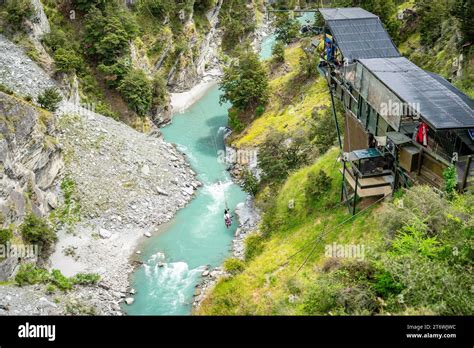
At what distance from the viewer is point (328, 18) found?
25.7m

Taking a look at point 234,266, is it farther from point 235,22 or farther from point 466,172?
point 235,22

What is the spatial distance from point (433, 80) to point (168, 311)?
1877 centimetres

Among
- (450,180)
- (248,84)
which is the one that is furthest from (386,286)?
(248,84)

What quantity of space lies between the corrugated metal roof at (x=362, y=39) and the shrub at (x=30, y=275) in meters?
19.9

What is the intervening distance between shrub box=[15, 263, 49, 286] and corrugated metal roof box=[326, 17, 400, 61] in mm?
19934

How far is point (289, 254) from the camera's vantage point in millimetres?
26078

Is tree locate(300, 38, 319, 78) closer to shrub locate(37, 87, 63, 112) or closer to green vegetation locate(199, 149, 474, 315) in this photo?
green vegetation locate(199, 149, 474, 315)

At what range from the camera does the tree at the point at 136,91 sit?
47.7 m

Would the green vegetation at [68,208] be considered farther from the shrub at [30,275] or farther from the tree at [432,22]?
the tree at [432,22]

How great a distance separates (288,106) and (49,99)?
2111 cm

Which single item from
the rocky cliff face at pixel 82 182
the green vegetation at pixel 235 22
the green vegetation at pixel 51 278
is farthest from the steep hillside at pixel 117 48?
the green vegetation at pixel 51 278

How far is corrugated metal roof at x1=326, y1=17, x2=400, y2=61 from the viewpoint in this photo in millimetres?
24183

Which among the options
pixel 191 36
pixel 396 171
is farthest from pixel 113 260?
pixel 191 36
